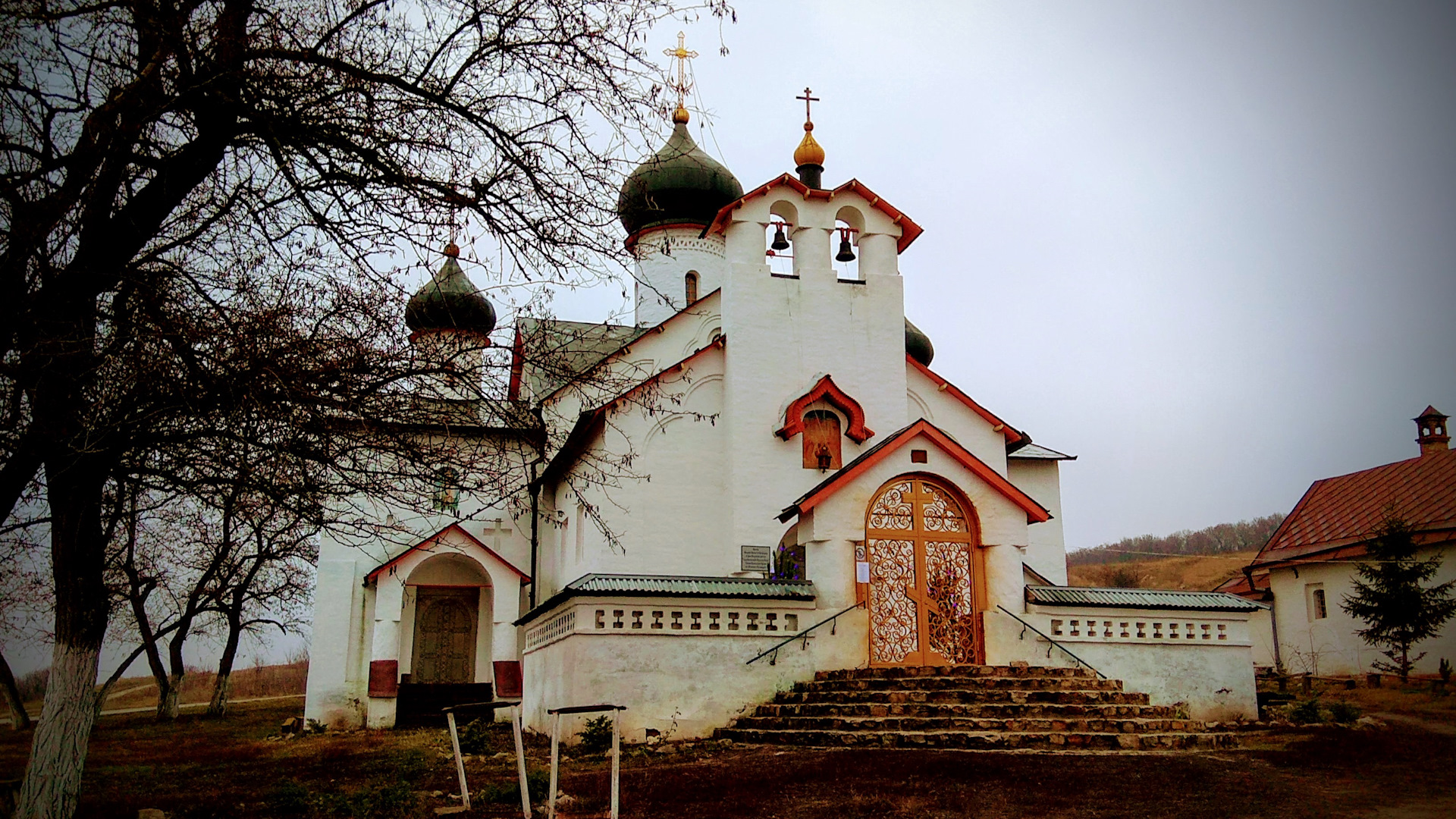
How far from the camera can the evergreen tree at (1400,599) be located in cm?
2319

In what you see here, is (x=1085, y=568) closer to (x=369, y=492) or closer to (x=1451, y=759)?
(x=1451, y=759)

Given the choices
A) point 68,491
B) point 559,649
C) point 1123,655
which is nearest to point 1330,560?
point 1123,655

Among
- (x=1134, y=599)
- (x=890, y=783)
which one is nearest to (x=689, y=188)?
(x=1134, y=599)

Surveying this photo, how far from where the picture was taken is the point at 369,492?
7246mm

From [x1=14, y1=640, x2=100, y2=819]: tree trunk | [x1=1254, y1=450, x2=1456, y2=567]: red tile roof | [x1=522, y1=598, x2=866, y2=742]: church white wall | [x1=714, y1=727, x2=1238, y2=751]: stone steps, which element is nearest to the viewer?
[x1=14, y1=640, x2=100, y2=819]: tree trunk

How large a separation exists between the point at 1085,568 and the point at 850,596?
5941cm

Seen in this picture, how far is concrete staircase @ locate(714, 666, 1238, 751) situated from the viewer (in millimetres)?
11633

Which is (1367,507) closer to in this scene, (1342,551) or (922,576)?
(1342,551)

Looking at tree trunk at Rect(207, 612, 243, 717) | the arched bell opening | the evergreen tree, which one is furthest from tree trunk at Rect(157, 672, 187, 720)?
the evergreen tree

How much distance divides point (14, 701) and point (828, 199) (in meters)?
20.8

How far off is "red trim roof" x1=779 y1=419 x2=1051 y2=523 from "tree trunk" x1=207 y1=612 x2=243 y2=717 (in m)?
20.7

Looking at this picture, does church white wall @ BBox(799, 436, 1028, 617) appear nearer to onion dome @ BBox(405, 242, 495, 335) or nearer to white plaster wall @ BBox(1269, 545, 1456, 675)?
onion dome @ BBox(405, 242, 495, 335)

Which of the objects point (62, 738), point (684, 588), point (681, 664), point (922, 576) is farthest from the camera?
point (922, 576)

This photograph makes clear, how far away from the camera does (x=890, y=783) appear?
9.12m
